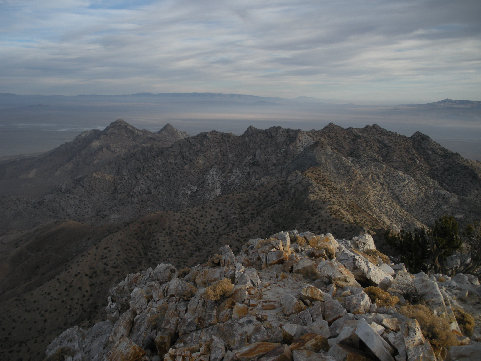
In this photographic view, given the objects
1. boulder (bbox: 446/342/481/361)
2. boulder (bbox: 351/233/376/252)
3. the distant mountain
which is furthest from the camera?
the distant mountain

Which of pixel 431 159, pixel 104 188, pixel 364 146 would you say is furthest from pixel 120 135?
pixel 431 159

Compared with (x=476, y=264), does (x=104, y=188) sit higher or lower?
lower

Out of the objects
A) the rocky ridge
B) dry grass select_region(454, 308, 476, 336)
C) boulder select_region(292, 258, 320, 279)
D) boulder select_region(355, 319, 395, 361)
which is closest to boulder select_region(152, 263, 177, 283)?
boulder select_region(292, 258, 320, 279)

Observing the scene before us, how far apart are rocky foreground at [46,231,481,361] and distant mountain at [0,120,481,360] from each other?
18.1 meters

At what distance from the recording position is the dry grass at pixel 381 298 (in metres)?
11.5

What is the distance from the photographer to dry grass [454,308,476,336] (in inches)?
447

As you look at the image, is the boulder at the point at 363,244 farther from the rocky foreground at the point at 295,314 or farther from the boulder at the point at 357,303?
the boulder at the point at 357,303

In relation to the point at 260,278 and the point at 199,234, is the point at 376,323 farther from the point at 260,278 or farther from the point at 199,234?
the point at 199,234

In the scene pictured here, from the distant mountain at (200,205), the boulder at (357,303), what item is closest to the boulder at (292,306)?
the boulder at (357,303)

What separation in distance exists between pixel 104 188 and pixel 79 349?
8101 centimetres

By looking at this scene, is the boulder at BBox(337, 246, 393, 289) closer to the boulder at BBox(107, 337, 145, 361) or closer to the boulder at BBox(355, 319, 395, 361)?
the boulder at BBox(355, 319, 395, 361)

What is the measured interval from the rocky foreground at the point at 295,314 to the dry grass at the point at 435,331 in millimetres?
29

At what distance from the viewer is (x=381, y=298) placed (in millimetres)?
11945

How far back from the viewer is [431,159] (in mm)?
71625
